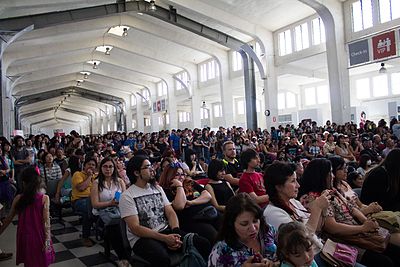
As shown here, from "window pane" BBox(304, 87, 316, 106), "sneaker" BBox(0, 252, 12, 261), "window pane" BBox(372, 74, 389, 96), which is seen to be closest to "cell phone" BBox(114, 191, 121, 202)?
"sneaker" BBox(0, 252, 12, 261)

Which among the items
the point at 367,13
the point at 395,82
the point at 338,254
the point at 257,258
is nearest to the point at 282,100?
the point at 395,82

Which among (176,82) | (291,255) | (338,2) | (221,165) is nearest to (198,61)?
(176,82)

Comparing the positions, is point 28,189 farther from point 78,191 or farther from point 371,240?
point 371,240

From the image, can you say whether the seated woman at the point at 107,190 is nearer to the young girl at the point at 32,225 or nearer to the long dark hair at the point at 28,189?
the young girl at the point at 32,225

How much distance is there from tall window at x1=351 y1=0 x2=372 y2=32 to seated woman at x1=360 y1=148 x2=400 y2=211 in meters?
12.2

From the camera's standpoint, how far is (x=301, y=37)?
1697 cm

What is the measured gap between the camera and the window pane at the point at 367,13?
1352cm

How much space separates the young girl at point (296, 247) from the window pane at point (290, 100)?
90.2ft

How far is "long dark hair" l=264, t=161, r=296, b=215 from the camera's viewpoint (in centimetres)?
258

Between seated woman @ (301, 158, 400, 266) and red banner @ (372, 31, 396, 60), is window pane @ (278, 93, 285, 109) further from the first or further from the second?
seated woman @ (301, 158, 400, 266)

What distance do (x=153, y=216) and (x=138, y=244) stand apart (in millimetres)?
287

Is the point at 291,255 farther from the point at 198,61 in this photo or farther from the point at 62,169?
the point at 198,61

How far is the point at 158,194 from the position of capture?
338 centimetres

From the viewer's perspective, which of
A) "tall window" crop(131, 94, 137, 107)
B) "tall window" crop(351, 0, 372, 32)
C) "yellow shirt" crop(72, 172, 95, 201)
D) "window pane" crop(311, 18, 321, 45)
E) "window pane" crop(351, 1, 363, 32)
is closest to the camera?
"yellow shirt" crop(72, 172, 95, 201)
